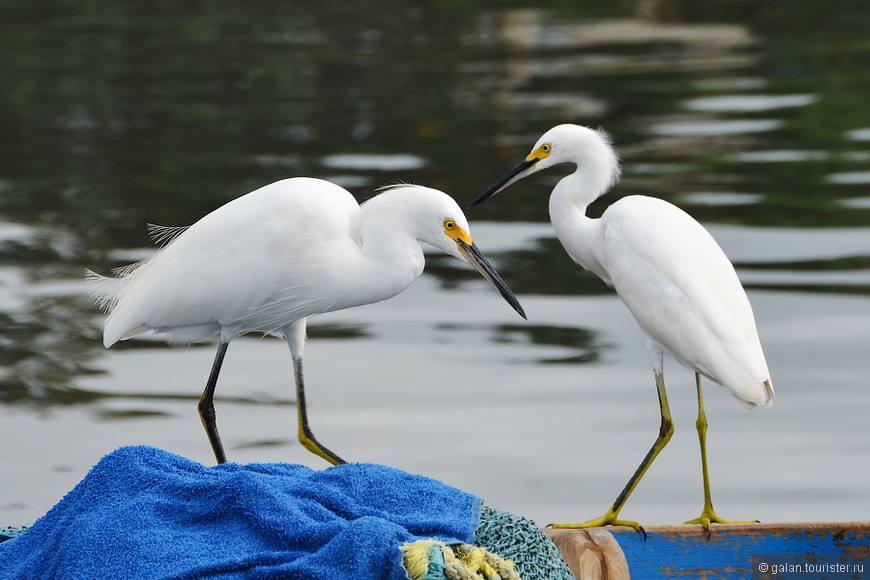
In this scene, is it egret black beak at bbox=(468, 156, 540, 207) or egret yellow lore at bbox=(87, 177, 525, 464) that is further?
egret black beak at bbox=(468, 156, 540, 207)

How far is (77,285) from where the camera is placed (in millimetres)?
7996

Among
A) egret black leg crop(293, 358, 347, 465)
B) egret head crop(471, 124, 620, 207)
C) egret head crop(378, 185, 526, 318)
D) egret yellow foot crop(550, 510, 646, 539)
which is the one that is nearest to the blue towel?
egret yellow foot crop(550, 510, 646, 539)

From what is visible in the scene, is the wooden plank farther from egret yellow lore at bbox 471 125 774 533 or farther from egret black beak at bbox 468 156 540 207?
egret black beak at bbox 468 156 540 207

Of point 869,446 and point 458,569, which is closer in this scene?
point 458,569

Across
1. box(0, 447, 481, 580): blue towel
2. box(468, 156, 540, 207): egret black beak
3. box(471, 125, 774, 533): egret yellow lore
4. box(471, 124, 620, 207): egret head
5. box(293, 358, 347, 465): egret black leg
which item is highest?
box(471, 124, 620, 207): egret head

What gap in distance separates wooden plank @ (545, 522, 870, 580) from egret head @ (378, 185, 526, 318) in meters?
0.77

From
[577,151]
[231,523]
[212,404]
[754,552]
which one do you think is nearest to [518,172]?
[577,151]

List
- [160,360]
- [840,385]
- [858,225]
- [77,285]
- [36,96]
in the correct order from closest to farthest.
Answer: [840,385]
[160,360]
[77,285]
[858,225]
[36,96]

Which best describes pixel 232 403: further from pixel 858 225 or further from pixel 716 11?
pixel 716 11

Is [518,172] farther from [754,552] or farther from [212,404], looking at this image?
[754,552]

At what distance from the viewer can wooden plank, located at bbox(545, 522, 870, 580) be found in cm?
286

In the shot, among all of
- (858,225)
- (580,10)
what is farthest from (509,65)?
(858,225)

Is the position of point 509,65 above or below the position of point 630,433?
above

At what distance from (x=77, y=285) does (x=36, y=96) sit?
643 centimetres
